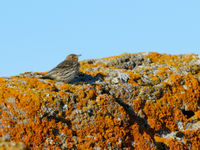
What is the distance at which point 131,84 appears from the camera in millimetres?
10477

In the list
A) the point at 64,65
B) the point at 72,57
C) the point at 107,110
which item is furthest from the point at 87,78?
the point at 107,110

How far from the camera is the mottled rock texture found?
8.32 metres

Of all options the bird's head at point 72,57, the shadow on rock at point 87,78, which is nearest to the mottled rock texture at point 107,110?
the shadow on rock at point 87,78

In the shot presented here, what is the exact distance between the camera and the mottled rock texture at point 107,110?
27.3 ft

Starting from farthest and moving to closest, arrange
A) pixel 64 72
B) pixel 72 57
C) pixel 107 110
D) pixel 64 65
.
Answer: pixel 72 57 < pixel 64 65 < pixel 64 72 < pixel 107 110

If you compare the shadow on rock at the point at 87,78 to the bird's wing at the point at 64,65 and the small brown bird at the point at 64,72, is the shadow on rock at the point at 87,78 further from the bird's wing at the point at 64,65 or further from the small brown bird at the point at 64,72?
the bird's wing at the point at 64,65

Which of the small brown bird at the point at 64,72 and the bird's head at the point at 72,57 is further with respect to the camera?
the bird's head at the point at 72,57

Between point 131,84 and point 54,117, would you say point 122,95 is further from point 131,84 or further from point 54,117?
point 54,117

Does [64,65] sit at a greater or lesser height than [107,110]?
greater

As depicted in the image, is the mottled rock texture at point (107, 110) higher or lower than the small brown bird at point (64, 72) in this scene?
lower

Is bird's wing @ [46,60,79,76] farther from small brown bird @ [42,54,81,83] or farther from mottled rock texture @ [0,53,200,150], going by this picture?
mottled rock texture @ [0,53,200,150]

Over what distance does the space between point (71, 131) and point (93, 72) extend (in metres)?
3.58

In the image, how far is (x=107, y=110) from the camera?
903cm

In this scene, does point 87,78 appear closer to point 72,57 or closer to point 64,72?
point 64,72
